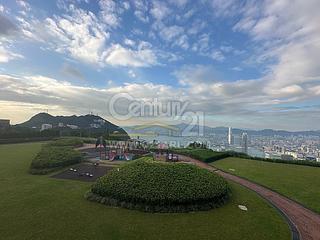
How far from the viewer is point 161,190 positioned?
10.8 m

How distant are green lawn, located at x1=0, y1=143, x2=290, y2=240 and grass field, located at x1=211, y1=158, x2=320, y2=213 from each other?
8.11 ft

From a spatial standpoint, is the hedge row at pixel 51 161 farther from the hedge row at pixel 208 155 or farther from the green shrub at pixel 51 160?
the hedge row at pixel 208 155

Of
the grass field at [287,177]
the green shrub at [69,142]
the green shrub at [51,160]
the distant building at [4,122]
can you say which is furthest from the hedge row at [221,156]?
the distant building at [4,122]

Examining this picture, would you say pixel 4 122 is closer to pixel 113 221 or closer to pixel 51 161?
pixel 51 161

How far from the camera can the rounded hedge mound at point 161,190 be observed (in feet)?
33.7

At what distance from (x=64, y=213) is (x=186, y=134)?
27784mm

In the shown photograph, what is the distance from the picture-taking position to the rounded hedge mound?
405 inches

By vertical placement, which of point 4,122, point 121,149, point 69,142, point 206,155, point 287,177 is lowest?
point 287,177

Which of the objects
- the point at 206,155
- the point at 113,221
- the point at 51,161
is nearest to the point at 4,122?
the point at 51,161

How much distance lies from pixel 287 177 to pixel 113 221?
13.5 meters

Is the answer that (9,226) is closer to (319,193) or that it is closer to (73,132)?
(319,193)

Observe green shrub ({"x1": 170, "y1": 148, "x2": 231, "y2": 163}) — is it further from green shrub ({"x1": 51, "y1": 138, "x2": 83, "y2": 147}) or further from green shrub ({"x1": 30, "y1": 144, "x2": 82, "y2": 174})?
green shrub ({"x1": 51, "y1": 138, "x2": 83, "y2": 147})

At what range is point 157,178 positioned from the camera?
11.8 metres

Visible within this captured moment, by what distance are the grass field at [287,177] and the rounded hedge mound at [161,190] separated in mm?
4172
